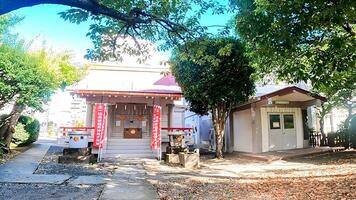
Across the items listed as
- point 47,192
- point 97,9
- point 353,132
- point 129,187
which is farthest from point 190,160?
point 353,132

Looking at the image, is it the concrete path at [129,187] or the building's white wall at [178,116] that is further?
the building's white wall at [178,116]

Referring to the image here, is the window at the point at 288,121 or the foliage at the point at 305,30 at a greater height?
the foliage at the point at 305,30

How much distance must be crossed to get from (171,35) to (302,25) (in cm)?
301

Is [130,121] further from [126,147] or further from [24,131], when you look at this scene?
[24,131]

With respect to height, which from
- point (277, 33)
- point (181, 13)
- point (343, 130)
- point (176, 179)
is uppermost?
point (181, 13)

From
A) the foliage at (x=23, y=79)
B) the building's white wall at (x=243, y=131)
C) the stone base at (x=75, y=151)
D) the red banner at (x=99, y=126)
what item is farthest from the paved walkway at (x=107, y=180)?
the building's white wall at (x=243, y=131)

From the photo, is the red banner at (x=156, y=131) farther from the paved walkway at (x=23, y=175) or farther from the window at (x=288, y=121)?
the window at (x=288, y=121)

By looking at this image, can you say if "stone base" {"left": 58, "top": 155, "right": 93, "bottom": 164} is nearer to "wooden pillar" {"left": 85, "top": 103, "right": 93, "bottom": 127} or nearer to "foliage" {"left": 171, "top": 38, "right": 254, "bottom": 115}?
"wooden pillar" {"left": 85, "top": 103, "right": 93, "bottom": 127}

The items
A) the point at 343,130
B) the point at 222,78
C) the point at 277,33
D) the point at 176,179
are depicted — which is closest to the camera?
the point at 277,33

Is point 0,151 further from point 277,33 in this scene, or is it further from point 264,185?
point 277,33

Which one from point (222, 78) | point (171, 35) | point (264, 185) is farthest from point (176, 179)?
point (222, 78)

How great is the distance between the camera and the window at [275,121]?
17.2 m

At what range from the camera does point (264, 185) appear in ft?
27.0

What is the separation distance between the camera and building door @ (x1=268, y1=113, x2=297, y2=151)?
56.0 feet
